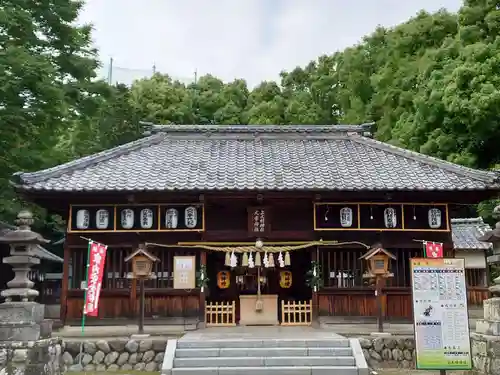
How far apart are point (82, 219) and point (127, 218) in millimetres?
1447

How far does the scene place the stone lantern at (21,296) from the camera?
11367 millimetres

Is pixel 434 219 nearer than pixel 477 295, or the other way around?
pixel 434 219

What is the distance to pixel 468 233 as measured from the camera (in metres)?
25.6

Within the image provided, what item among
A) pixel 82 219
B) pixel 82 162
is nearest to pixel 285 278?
pixel 82 219

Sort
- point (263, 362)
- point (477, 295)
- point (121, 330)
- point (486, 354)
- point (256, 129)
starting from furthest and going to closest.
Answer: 1. point (477, 295)
2. point (256, 129)
3. point (121, 330)
4. point (263, 362)
5. point (486, 354)

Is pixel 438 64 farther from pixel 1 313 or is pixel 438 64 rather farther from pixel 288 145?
pixel 1 313

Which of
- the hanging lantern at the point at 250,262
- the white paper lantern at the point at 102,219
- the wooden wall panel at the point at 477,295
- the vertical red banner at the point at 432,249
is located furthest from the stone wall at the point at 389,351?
the wooden wall panel at the point at 477,295

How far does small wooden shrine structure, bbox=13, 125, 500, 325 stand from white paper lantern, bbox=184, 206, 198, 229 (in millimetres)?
32

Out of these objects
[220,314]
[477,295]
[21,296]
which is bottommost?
[220,314]

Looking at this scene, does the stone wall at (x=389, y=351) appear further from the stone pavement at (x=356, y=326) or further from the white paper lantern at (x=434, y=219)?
the white paper lantern at (x=434, y=219)

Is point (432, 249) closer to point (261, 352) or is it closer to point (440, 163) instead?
point (440, 163)

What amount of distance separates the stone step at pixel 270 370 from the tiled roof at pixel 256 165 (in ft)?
19.0

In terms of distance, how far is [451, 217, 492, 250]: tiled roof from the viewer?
24500 mm

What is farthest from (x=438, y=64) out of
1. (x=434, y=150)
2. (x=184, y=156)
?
(x=184, y=156)
